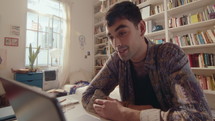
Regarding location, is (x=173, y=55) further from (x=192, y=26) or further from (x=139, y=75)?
(x=192, y=26)

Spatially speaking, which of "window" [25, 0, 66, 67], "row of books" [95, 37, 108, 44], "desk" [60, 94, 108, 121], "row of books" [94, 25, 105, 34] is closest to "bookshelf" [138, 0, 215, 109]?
"row of books" [95, 37, 108, 44]

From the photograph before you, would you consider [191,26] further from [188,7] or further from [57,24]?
[57,24]

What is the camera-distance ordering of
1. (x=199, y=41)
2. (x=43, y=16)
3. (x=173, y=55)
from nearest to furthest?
(x=173, y=55)
(x=199, y=41)
(x=43, y=16)

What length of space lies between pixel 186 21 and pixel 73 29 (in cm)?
294

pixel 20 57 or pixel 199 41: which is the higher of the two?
pixel 199 41

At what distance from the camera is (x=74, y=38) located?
391cm

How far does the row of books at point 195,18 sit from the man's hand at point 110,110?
248 centimetres

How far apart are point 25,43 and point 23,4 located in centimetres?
90

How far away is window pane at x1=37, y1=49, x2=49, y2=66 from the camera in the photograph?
10.8 feet

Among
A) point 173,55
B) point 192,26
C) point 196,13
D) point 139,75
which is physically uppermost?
point 196,13

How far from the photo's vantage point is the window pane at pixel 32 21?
3.11 metres

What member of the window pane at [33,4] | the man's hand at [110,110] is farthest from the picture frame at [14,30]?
the man's hand at [110,110]

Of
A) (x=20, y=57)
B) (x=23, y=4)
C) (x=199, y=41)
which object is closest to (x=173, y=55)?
(x=199, y=41)

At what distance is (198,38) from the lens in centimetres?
231
